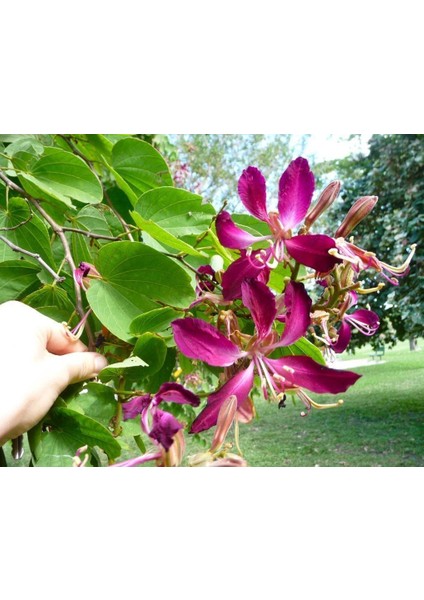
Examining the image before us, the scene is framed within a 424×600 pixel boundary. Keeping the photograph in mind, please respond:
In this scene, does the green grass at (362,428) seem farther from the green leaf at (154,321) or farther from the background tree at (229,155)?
the green leaf at (154,321)

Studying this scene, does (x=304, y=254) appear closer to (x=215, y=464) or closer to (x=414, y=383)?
(x=215, y=464)

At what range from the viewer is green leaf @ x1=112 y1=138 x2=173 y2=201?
1.14 feet

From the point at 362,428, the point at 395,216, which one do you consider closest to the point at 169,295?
the point at 395,216

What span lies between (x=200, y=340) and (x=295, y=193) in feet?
0.21

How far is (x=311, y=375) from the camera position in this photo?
20 centimetres

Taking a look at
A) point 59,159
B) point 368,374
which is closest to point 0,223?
point 59,159

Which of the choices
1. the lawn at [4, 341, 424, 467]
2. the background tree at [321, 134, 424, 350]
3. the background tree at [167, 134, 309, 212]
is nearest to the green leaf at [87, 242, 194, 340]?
the background tree at [321, 134, 424, 350]

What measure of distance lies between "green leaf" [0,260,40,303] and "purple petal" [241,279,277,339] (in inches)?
6.0

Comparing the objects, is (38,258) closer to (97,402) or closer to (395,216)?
(97,402)

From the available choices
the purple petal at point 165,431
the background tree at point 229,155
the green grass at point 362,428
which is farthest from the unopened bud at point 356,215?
the background tree at point 229,155

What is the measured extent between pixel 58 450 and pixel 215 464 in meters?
0.10

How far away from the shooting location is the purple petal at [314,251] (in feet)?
0.64

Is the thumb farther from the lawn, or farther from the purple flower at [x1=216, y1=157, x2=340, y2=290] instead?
the lawn
